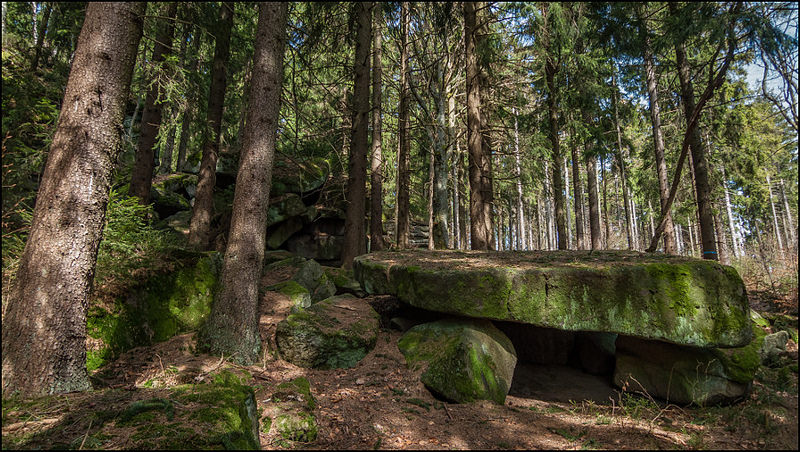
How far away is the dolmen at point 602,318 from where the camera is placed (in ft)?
14.6

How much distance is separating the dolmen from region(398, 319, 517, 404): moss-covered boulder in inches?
0.6

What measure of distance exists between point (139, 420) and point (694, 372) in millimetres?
6748

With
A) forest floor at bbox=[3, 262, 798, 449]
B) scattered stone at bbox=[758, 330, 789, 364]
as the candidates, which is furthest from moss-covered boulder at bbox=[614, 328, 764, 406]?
scattered stone at bbox=[758, 330, 789, 364]

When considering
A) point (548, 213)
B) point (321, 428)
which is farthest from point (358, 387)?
point (548, 213)

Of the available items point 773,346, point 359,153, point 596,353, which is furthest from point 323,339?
point 773,346

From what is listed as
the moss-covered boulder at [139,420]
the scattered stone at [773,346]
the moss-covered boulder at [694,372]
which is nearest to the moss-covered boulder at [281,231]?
the moss-covered boulder at [139,420]

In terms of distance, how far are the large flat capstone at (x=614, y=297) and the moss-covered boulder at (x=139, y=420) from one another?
10.6 feet

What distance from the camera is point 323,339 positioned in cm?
504

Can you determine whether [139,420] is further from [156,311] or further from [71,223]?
[156,311]

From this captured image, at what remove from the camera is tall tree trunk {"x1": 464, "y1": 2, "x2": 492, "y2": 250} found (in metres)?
9.66

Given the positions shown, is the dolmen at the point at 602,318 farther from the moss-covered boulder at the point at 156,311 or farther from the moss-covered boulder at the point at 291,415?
the moss-covered boulder at the point at 156,311

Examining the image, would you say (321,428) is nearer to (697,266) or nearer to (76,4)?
(697,266)

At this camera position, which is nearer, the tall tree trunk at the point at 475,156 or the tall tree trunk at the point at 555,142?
the tall tree trunk at the point at 475,156

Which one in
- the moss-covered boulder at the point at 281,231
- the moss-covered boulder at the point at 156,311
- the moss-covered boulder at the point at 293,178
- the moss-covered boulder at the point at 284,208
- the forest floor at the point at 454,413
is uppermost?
the moss-covered boulder at the point at 293,178
